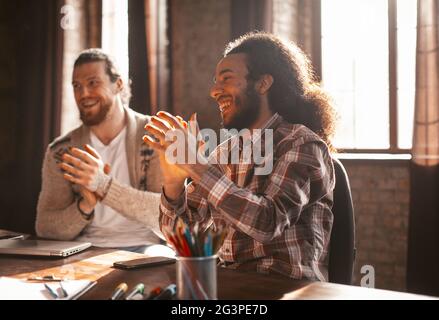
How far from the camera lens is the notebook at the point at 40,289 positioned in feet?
4.60

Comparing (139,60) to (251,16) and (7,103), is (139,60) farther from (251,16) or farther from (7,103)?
(7,103)

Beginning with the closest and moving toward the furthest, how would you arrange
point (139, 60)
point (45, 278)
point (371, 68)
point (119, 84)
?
point (45, 278) < point (119, 84) < point (371, 68) < point (139, 60)

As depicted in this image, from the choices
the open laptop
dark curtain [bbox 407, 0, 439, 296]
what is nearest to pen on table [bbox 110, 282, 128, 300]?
the open laptop

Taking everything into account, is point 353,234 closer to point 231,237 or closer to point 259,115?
point 231,237

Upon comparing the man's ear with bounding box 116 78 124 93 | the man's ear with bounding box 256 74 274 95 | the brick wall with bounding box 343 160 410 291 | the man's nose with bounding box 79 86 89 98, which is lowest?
the brick wall with bounding box 343 160 410 291

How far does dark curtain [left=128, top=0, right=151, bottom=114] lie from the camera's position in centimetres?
414

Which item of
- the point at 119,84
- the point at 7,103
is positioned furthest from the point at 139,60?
the point at 7,103

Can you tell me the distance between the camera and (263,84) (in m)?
2.06

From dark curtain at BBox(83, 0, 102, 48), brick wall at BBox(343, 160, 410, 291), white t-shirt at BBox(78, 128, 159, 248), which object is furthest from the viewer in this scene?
dark curtain at BBox(83, 0, 102, 48)

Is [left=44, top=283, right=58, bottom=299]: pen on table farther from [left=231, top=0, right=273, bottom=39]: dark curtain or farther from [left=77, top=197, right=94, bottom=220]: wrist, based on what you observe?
[left=231, top=0, right=273, bottom=39]: dark curtain

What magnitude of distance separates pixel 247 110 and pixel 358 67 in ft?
7.25

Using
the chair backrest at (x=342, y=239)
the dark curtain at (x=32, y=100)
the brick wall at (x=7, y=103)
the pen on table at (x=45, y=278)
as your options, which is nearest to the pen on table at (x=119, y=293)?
the pen on table at (x=45, y=278)

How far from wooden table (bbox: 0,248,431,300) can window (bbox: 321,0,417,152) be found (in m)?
2.34

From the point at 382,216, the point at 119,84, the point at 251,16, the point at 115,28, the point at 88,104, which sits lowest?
the point at 382,216
